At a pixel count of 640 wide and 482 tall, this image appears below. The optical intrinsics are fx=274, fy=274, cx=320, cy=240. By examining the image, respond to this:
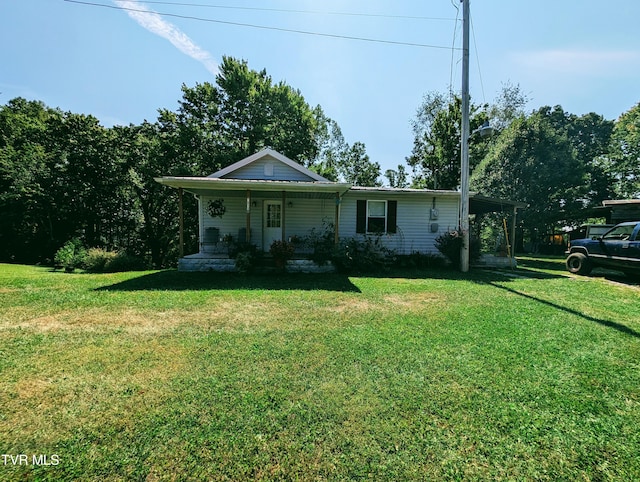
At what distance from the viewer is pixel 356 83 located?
1320cm

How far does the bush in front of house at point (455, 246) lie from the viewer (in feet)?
33.8

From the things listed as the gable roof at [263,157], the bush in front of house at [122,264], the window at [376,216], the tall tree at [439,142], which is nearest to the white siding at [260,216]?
the gable roof at [263,157]

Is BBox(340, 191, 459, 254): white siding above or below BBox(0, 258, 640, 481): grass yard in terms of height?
above

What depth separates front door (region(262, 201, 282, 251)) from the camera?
11.4m

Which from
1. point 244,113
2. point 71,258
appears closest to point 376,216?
point 71,258

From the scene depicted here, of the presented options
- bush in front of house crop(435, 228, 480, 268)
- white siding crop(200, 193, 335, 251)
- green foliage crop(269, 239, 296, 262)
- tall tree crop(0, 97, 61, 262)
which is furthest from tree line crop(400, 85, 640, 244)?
tall tree crop(0, 97, 61, 262)

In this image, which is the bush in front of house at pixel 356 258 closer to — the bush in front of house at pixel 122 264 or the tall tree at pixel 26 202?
the bush in front of house at pixel 122 264

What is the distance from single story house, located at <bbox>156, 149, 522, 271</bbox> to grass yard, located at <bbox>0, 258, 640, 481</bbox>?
6.43 metres

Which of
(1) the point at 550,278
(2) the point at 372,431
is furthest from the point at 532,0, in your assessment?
(2) the point at 372,431

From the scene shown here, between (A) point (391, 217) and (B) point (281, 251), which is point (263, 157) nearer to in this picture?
(B) point (281, 251)

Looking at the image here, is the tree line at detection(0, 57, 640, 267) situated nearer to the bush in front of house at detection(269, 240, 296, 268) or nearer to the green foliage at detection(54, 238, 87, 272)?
the green foliage at detection(54, 238, 87, 272)

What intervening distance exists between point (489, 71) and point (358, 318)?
36.4 ft

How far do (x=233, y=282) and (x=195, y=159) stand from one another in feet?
45.5

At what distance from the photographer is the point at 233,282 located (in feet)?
24.2
